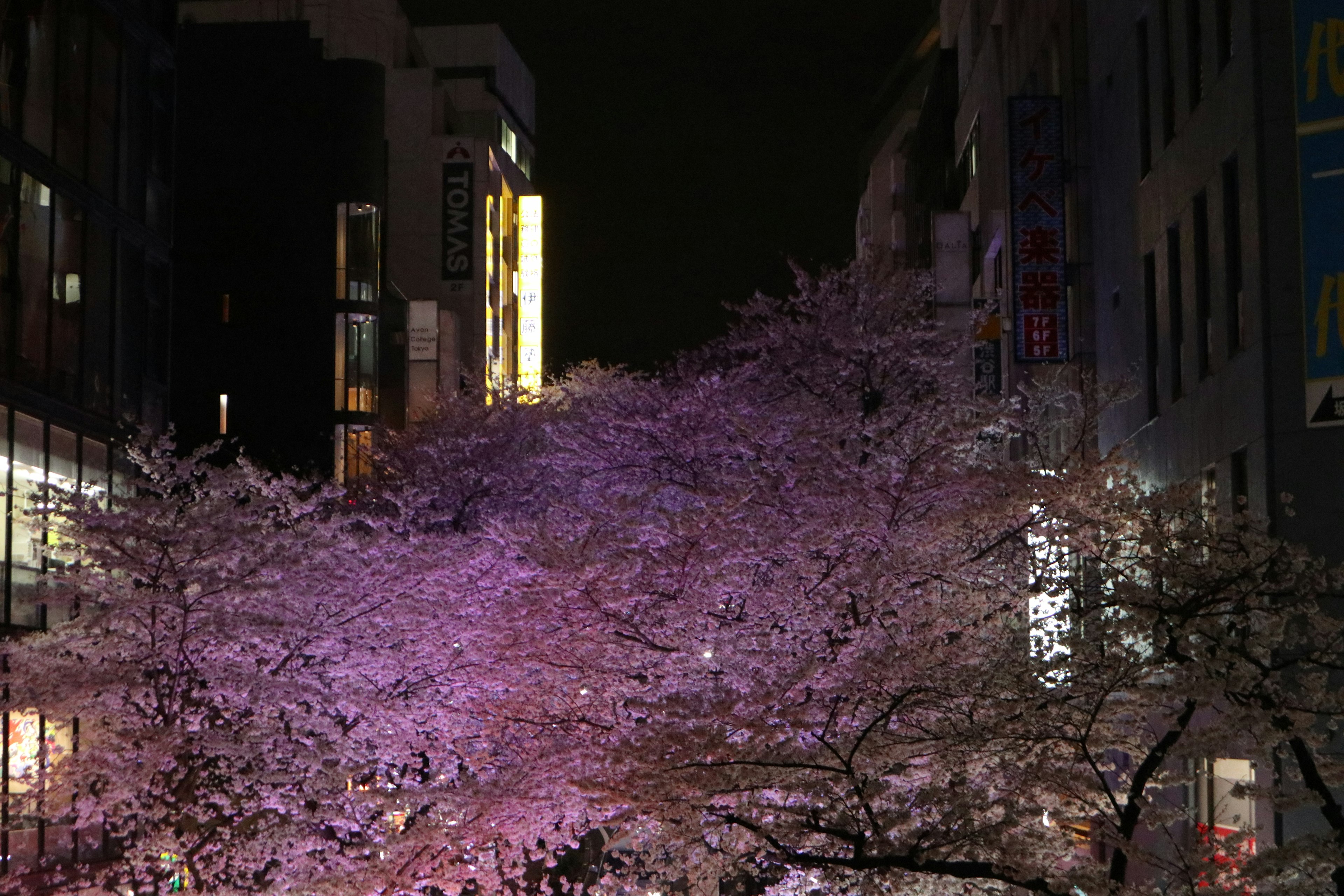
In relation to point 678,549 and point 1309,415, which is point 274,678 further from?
point 1309,415

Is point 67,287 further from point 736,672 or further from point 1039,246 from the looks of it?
point 1039,246

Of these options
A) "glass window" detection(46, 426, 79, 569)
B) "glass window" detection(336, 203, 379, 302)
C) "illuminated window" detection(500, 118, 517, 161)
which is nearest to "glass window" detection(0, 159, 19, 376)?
"glass window" detection(46, 426, 79, 569)

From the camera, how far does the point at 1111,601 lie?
12.2 meters

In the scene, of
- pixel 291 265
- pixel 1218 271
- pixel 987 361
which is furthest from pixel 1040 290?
pixel 291 265

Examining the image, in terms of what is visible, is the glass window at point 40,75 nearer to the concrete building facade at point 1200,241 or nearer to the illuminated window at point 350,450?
the concrete building facade at point 1200,241

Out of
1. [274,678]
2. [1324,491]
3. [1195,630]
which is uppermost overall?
[1324,491]

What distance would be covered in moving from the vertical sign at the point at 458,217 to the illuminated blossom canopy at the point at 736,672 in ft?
145

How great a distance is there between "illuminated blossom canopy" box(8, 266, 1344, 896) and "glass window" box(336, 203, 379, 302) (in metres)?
27.6

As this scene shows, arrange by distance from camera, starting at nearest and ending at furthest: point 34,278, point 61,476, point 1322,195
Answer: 1. point 1322,195
2. point 34,278
3. point 61,476

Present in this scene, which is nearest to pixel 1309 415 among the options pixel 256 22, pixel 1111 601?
pixel 1111 601

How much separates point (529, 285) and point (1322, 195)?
214 ft

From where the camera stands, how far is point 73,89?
25609 millimetres

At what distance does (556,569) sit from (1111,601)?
1074 cm

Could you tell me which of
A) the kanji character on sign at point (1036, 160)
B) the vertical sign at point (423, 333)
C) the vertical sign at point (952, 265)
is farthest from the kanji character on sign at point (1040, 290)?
the vertical sign at point (423, 333)
